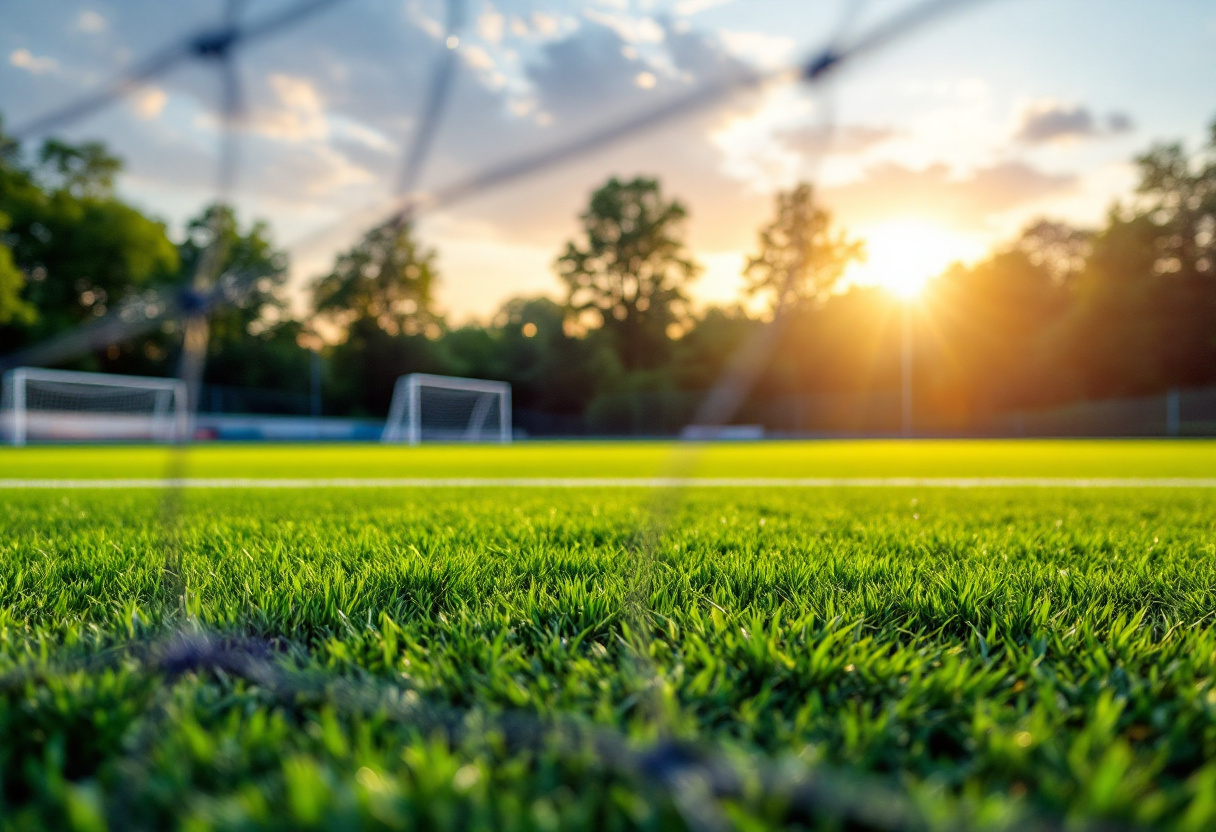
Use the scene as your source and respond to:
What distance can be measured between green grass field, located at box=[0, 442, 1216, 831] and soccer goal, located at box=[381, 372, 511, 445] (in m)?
18.5

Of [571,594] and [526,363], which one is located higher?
[526,363]

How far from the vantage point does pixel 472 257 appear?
8.79 feet

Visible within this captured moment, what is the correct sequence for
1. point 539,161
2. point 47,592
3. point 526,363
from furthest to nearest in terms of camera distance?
point 526,363 < point 539,161 < point 47,592

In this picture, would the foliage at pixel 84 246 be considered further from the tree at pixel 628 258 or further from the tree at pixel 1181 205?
the tree at pixel 1181 205

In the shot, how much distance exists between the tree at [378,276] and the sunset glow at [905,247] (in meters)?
1.71

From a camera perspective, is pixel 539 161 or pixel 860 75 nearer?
pixel 860 75

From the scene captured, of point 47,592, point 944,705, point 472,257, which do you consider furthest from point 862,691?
point 472,257

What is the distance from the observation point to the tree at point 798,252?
2.43 m

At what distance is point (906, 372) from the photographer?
26953 mm

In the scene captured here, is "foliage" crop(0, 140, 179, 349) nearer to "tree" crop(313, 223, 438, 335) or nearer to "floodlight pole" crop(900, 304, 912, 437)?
"tree" crop(313, 223, 438, 335)

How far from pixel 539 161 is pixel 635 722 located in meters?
1.91

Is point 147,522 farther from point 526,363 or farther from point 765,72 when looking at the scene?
point 526,363

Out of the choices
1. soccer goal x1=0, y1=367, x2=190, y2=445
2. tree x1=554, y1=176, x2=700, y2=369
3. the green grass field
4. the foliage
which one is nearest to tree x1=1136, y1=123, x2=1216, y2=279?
tree x1=554, y1=176, x2=700, y2=369

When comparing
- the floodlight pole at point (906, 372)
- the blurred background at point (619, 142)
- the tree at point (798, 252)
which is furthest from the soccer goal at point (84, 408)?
the floodlight pole at point (906, 372)
